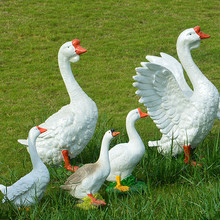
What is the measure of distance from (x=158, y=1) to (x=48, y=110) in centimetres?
582

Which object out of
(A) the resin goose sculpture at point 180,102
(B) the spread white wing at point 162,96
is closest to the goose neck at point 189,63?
(A) the resin goose sculpture at point 180,102

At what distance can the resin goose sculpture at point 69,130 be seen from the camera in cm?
464

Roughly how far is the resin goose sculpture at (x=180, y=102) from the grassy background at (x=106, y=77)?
0.21 m

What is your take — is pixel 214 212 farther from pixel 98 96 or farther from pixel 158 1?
pixel 158 1

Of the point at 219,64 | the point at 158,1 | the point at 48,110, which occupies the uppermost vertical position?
the point at 158,1

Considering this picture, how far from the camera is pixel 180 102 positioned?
4.65 meters

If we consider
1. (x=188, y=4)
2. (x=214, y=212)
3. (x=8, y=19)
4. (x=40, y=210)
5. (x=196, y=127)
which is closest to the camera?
(x=214, y=212)

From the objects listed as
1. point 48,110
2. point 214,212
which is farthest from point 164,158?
point 48,110

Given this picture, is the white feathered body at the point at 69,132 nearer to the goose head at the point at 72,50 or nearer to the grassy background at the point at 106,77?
the grassy background at the point at 106,77

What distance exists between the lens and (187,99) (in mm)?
4629

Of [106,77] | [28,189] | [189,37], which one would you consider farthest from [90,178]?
[106,77]

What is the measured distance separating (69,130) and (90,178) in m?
0.85

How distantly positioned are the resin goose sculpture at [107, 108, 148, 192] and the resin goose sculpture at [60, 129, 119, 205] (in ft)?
0.97

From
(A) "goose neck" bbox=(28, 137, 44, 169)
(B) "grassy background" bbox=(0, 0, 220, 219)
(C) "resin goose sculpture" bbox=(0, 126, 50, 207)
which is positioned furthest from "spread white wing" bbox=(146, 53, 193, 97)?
(C) "resin goose sculpture" bbox=(0, 126, 50, 207)
